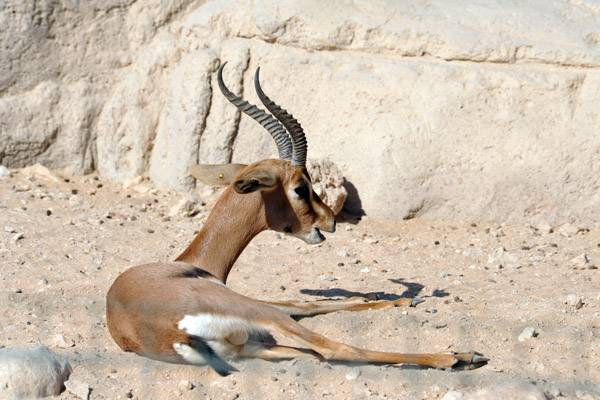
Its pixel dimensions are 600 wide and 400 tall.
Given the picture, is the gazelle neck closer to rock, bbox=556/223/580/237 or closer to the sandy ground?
the sandy ground

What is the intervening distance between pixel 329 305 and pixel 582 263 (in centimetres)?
250

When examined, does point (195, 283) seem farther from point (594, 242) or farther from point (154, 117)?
point (154, 117)

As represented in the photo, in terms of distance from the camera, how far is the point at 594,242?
723cm

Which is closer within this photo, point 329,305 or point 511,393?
point 511,393

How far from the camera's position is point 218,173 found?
5414mm

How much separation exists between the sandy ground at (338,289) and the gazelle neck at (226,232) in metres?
0.73

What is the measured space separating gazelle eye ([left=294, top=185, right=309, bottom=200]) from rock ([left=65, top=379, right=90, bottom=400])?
76.0 inches

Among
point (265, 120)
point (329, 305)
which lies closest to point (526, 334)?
point (329, 305)

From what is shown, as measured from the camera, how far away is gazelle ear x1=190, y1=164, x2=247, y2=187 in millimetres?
5367

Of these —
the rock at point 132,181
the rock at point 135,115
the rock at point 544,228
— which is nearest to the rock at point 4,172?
the rock at point 135,115

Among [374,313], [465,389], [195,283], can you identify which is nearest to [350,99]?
[374,313]

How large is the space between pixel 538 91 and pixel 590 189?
1130 mm

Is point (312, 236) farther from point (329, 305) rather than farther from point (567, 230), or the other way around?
point (567, 230)

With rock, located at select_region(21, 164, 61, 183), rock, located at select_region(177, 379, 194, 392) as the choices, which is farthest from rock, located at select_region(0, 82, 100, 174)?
rock, located at select_region(177, 379, 194, 392)
